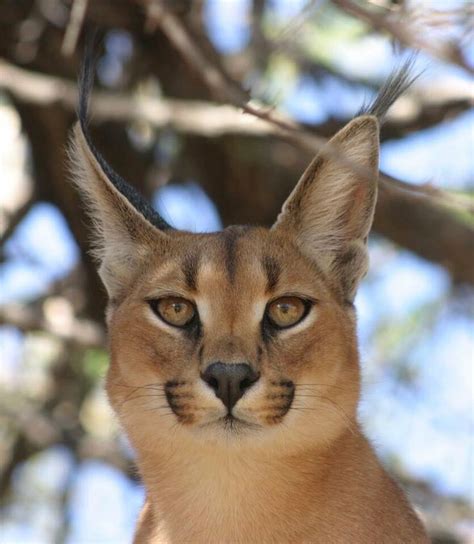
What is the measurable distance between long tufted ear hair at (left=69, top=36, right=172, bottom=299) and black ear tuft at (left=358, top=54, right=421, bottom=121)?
1381 millimetres

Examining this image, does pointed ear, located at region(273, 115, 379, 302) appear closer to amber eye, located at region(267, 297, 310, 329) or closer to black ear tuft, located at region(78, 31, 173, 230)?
amber eye, located at region(267, 297, 310, 329)

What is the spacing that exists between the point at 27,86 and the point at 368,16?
5.70m

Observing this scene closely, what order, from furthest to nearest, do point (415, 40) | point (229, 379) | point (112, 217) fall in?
point (112, 217)
point (229, 379)
point (415, 40)

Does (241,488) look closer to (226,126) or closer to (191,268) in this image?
(191,268)

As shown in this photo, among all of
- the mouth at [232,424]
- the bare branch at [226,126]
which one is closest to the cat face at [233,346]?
the mouth at [232,424]

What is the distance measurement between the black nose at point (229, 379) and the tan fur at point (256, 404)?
45mm

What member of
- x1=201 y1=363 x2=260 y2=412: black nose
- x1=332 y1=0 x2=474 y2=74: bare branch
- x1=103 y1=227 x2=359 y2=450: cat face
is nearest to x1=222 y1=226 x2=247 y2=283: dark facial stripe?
x1=103 y1=227 x2=359 y2=450: cat face

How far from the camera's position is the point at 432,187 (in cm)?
470

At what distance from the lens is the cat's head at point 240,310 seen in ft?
18.6

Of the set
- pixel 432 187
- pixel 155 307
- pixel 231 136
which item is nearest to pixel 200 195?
pixel 231 136

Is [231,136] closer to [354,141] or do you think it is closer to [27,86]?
[27,86]

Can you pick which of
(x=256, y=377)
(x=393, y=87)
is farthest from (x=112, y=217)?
(x=393, y=87)

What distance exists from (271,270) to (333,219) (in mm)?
591

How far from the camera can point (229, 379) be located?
547 centimetres
